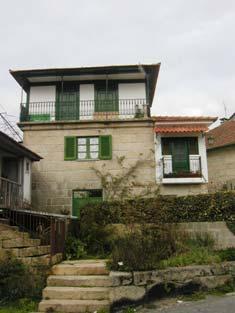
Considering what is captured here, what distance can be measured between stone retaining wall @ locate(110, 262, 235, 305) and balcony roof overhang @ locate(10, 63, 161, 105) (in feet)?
46.7

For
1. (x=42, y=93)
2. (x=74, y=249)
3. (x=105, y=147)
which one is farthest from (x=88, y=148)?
(x=74, y=249)

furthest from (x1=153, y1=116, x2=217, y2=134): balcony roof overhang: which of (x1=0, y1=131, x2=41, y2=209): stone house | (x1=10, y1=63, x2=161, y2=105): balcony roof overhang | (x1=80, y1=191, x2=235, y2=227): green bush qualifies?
(x1=0, y1=131, x2=41, y2=209): stone house

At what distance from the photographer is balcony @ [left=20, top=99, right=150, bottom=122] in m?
20.4

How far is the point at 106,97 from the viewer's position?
69.8ft

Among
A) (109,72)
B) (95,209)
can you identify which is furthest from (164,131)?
(95,209)

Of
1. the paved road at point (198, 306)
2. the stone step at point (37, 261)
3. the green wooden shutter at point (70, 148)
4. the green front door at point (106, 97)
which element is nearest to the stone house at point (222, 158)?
the green front door at point (106, 97)

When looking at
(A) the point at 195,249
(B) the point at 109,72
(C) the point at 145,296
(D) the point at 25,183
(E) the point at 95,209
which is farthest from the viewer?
(B) the point at 109,72

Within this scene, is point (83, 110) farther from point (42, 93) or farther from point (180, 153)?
point (180, 153)

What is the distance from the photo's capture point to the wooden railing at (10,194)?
1407 cm

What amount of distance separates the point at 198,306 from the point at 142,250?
2.02m

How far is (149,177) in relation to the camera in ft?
61.5

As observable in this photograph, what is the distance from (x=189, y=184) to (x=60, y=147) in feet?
23.9

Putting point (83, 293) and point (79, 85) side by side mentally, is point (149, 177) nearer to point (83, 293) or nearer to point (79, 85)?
point (79, 85)

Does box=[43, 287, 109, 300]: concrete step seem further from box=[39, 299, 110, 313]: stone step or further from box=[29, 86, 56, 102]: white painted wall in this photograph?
box=[29, 86, 56, 102]: white painted wall
